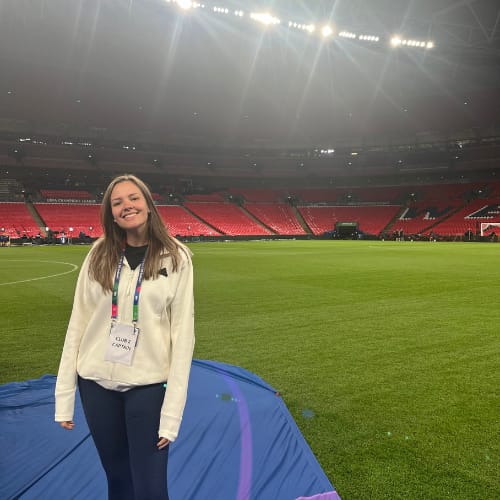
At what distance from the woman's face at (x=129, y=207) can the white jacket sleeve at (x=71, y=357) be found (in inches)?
10.9

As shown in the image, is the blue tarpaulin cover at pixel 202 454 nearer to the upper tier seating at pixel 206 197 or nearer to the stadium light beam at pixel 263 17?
the stadium light beam at pixel 263 17

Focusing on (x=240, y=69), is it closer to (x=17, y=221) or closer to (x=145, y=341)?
(x=17, y=221)

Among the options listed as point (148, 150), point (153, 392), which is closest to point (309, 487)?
point (153, 392)

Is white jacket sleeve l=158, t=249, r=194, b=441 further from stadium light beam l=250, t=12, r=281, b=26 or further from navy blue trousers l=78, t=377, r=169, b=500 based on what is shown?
stadium light beam l=250, t=12, r=281, b=26

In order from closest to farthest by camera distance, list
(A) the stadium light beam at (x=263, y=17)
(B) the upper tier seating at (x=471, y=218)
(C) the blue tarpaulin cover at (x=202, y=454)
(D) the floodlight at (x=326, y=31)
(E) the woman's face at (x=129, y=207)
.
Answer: (E) the woman's face at (x=129, y=207) < (C) the blue tarpaulin cover at (x=202, y=454) < (A) the stadium light beam at (x=263, y=17) < (D) the floodlight at (x=326, y=31) < (B) the upper tier seating at (x=471, y=218)

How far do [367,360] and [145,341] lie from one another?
3.96 metres

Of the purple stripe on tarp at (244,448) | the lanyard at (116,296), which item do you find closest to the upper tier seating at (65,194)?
the purple stripe on tarp at (244,448)

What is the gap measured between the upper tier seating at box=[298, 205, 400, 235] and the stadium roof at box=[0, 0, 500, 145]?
32.5 ft

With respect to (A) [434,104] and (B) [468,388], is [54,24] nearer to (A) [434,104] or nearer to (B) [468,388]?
(B) [468,388]

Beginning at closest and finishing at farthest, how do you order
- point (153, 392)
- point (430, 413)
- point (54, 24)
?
1. point (153, 392)
2. point (430, 413)
3. point (54, 24)

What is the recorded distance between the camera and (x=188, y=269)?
6.39 ft

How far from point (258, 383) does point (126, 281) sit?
261cm

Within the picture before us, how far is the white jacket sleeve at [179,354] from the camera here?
5.99 ft

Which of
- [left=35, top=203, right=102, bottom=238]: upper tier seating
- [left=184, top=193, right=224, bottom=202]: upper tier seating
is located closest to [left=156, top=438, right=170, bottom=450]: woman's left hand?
[left=35, top=203, right=102, bottom=238]: upper tier seating
